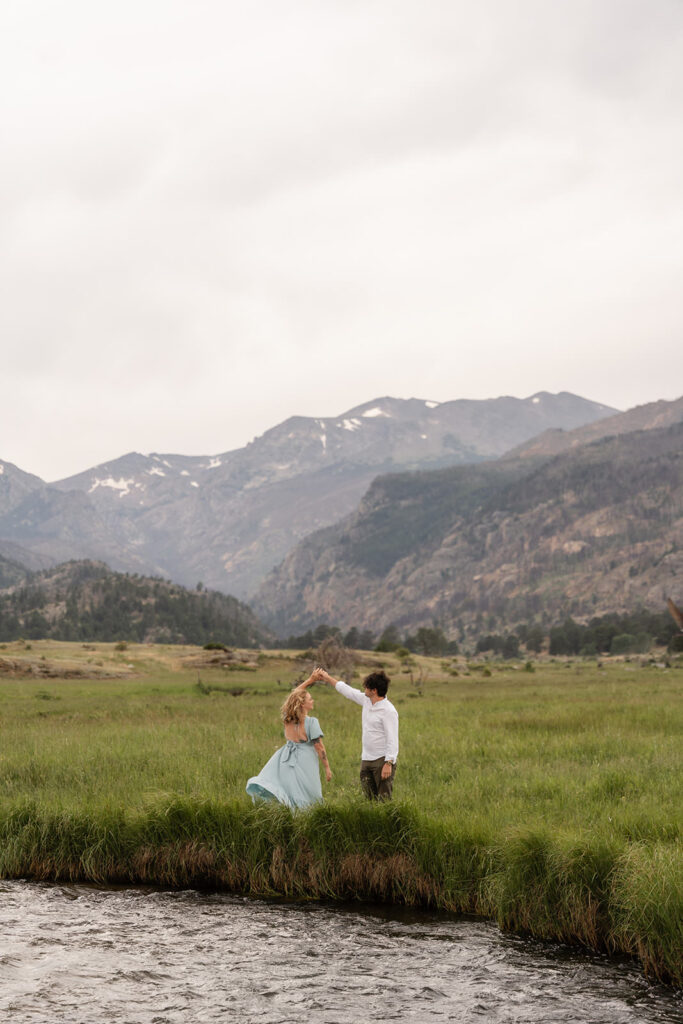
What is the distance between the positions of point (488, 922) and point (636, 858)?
95.0 inches

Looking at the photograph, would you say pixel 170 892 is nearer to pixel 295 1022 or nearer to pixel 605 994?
pixel 295 1022

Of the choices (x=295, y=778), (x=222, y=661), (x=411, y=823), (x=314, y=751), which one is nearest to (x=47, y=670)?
(x=222, y=661)

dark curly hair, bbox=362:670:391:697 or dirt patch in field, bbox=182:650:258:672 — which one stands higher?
dark curly hair, bbox=362:670:391:697

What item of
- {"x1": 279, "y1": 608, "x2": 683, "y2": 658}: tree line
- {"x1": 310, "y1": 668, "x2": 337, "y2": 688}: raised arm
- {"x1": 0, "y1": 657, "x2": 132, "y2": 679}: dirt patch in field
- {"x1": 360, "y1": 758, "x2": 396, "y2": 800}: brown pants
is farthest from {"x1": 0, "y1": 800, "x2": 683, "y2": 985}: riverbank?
{"x1": 279, "y1": 608, "x2": 683, "y2": 658}: tree line

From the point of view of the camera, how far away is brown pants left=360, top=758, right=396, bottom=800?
49.3 ft

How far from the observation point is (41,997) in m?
9.90

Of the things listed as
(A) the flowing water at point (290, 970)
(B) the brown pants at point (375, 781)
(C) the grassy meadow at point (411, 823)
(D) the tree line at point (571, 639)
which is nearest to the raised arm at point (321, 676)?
(B) the brown pants at point (375, 781)

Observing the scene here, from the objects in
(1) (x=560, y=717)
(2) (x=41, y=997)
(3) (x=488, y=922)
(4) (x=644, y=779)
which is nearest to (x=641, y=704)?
(1) (x=560, y=717)

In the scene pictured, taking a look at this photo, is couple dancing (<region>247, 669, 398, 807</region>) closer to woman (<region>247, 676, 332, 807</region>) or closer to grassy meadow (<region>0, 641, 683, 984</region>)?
woman (<region>247, 676, 332, 807</region>)

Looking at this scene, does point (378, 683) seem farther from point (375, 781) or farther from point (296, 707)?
point (375, 781)

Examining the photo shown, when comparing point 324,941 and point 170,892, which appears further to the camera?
point 170,892

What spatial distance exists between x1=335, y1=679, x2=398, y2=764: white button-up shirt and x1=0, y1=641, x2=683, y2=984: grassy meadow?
0.86m

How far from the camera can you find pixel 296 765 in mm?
14961

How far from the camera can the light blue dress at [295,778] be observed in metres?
14.8
